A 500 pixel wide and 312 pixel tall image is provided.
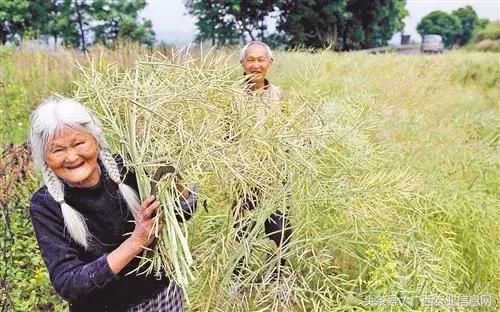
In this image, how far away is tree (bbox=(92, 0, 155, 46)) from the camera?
1972cm

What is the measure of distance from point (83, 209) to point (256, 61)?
6.13 feet

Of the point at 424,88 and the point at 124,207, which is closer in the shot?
the point at 124,207

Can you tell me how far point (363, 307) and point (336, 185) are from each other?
56 cm

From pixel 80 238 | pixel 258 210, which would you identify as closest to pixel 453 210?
pixel 258 210

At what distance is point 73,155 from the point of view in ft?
5.05

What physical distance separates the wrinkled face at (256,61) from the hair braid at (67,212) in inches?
72.0

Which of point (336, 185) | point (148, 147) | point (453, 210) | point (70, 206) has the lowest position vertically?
point (453, 210)

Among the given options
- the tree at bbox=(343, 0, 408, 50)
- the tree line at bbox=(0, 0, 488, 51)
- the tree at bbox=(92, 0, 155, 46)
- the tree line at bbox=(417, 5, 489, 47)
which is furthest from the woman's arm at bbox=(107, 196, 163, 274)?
the tree line at bbox=(417, 5, 489, 47)

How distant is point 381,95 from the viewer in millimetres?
4145

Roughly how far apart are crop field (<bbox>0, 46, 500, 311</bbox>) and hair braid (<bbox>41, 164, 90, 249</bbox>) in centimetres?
41

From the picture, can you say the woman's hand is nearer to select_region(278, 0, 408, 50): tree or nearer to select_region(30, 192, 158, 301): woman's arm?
select_region(30, 192, 158, 301): woman's arm

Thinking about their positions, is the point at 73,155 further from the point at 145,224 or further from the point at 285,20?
the point at 285,20

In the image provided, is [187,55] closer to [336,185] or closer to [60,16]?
[336,185]

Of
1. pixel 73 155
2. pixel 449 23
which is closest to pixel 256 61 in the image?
pixel 73 155
